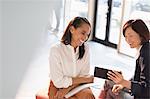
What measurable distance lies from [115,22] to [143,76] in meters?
3.21

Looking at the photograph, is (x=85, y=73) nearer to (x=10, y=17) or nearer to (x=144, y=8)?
(x=10, y=17)

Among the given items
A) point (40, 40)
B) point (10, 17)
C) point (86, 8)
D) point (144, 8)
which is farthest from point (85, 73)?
point (86, 8)

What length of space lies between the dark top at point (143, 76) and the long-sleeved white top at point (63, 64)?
0.36m

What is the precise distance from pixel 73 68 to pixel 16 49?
19.0 inches

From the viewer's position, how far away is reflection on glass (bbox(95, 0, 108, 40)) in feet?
15.4

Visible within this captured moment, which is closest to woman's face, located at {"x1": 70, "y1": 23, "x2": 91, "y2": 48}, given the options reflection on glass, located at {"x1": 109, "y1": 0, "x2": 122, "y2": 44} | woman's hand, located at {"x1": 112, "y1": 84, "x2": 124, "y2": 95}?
woman's hand, located at {"x1": 112, "y1": 84, "x2": 124, "y2": 95}

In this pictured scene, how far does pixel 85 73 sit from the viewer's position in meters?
1.58

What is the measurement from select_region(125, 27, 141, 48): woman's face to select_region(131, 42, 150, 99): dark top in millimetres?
40

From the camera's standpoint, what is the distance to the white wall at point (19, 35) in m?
1.05

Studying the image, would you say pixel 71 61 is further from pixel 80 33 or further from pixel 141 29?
pixel 141 29

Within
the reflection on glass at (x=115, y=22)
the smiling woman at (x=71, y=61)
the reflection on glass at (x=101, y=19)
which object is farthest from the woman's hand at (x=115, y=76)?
the reflection on glass at (x=101, y=19)

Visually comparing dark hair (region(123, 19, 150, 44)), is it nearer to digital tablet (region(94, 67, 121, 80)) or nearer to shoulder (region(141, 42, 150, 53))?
shoulder (region(141, 42, 150, 53))

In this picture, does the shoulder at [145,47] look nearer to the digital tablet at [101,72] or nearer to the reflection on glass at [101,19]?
the digital tablet at [101,72]

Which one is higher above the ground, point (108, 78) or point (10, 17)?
point (10, 17)
